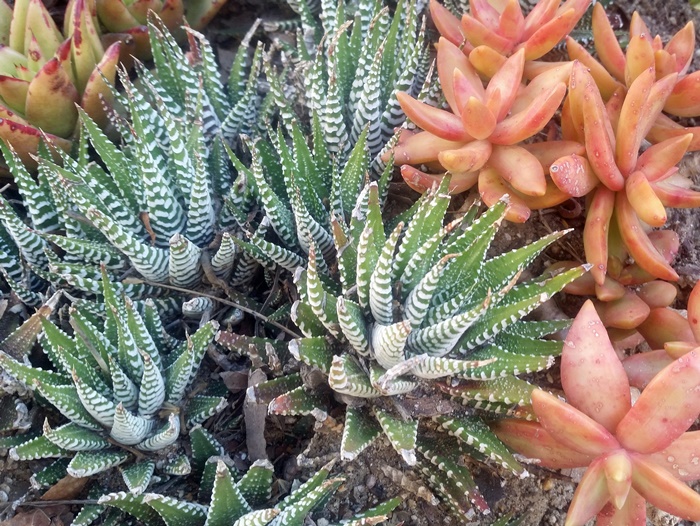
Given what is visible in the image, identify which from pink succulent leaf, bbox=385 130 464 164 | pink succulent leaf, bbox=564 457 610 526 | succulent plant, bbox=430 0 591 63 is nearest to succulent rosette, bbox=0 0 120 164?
pink succulent leaf, bbox=385 130 464 164

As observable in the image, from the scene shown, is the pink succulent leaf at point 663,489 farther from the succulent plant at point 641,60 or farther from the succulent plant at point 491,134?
the succulent plant at point 641,60

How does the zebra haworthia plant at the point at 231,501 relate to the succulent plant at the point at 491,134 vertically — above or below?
below

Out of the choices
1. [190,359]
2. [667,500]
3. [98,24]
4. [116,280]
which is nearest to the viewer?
[667,500]

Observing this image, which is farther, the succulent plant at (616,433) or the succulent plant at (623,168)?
the succulent plant at (623,168)

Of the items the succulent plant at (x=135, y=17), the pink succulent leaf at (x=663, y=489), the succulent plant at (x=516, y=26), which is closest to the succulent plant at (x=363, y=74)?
the succulent plant at (x=516, y=26)

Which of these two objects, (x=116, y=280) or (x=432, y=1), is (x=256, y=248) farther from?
(x=432, y=1)

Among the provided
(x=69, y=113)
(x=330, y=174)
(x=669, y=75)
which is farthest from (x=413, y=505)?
(x=69, y=113)

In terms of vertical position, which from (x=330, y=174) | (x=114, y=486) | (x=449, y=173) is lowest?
(x=114, y=486)
